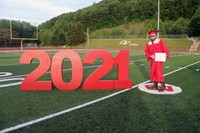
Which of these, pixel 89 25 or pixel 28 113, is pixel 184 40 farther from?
pixel 89 25

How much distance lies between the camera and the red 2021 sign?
6.13 meters

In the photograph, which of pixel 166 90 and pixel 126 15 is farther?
pixel 126 15

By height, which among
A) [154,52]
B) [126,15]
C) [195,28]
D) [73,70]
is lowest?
[73,70]

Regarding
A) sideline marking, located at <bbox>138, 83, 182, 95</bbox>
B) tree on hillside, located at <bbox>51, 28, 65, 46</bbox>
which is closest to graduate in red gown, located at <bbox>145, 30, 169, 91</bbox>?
sideline marking, located at <bbox>138, 83, 182, 95</bbox>

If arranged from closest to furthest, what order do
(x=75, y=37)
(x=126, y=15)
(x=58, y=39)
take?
(x=58, y=39) < (x=75, y=37) < (x=126, y=15)

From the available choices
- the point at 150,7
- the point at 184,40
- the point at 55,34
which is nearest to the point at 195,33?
the point at 184,40

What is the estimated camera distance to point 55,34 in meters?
63.2

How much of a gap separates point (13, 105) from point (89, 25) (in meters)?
98.3

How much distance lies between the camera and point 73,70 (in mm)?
6211

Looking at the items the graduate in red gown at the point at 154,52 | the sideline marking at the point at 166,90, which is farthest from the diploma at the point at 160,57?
the sideline marking at the point at 166,90

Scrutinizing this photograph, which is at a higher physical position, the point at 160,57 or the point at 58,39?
the point at 58,39

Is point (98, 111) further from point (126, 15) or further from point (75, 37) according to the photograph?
point (126, 15)

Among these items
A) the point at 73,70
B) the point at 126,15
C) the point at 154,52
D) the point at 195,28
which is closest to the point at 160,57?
the point at 154,52

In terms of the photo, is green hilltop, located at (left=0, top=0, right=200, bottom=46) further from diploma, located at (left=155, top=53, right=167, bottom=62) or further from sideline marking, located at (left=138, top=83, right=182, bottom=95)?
diploma, located at (left=155, top=53, right=167, bottom=62)
